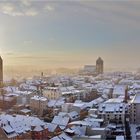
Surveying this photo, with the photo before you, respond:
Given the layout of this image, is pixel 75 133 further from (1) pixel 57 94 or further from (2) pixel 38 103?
(1) pixel 57 94

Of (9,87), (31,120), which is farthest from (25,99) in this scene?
(31,120)

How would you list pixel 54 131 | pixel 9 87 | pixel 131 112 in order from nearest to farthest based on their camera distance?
1. pixel 54 131
2. pixel 131 112
3. pixel 9 87

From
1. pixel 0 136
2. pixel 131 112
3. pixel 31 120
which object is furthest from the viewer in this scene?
pixel 131 112

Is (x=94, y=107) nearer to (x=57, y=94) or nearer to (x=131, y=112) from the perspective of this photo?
(x=131, y=112)

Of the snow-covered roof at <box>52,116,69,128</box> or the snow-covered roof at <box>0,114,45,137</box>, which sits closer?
the snow-covered roof at <box>0,114,45,137</box>

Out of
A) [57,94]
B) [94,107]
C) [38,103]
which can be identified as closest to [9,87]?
[57,94]

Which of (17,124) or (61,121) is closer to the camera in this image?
(17,124)

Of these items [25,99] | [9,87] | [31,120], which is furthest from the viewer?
[9,87]

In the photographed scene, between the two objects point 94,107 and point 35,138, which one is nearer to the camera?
point 35,138

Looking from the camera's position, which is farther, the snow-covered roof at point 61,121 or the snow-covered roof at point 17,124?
the snow-covered roof at point 61,121
